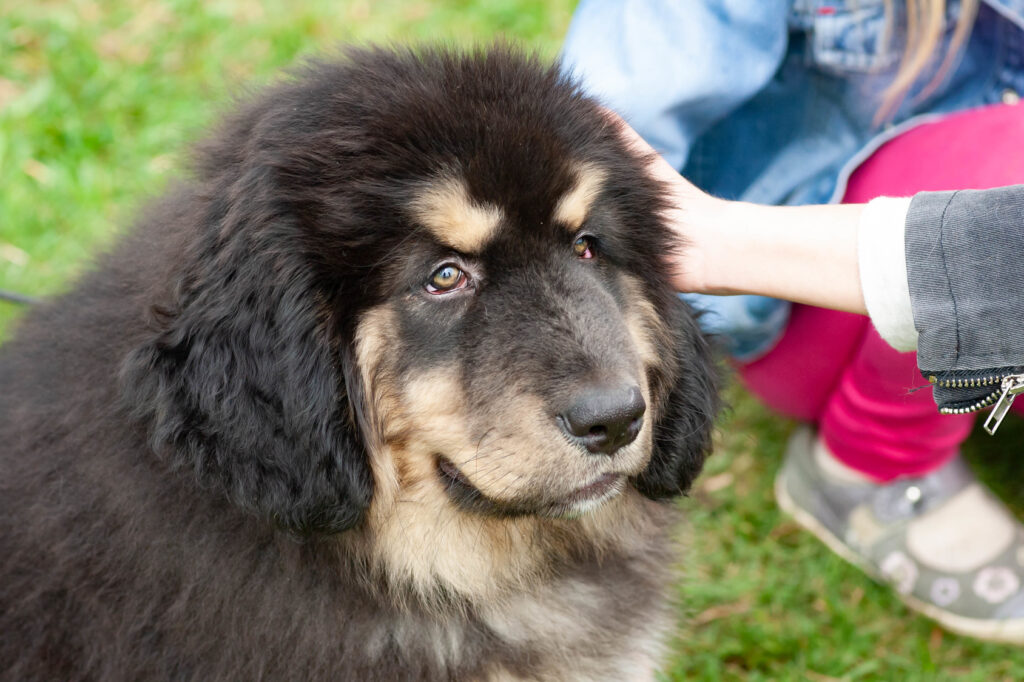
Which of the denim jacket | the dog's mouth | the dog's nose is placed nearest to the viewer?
the dog's nose

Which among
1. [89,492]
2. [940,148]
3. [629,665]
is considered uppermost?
[89,492]

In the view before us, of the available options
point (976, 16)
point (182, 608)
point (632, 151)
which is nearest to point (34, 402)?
point (182, 608)

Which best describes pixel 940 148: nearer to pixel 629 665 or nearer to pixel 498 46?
pixel 498 46


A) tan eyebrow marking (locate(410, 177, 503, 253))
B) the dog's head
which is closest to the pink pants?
the dog's head

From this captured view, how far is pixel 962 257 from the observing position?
7.60 feet

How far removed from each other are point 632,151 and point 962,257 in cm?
77

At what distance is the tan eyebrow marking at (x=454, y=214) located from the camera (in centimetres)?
205

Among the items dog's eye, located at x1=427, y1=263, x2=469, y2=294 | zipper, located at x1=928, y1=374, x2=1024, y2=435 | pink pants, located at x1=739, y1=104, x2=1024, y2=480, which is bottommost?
pink pants, located at x1=739, y1=104, x2=1024, y2=480

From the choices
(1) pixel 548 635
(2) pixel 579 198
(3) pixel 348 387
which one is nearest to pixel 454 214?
(2) pixel 579 198

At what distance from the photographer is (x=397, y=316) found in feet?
6.95

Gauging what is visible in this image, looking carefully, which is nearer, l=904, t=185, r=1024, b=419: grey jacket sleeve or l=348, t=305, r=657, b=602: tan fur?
l=348, t=305, r=657, b=602: tan fur

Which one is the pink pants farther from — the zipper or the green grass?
the zipper

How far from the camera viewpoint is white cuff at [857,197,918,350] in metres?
2.43

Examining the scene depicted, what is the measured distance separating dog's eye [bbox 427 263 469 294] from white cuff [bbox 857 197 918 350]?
0.99 m
